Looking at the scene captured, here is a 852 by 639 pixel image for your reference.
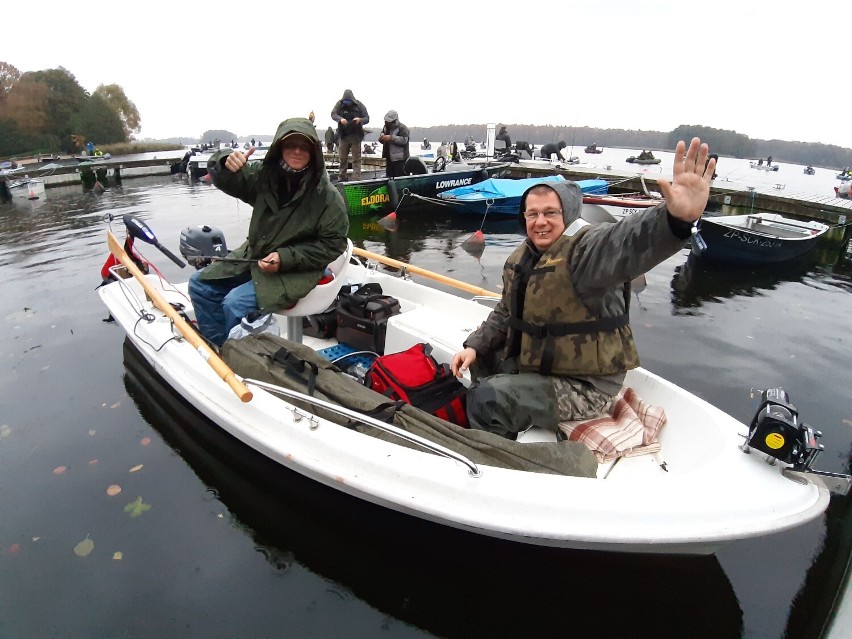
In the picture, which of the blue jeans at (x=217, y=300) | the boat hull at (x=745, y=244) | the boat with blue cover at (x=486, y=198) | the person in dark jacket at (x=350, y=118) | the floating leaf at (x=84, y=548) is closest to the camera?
the floating leaf at (x=84, y=548)

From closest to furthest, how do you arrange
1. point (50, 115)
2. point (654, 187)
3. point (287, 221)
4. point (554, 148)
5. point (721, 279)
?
point (287, 221) → point (721, 279) → point (654, 187) → point (554, 148) → point (50, 115)

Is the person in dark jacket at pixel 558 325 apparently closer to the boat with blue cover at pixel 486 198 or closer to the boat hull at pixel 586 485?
the boat hull at pixel 586 485

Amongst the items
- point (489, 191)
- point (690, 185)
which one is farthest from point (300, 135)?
point (489, 191)

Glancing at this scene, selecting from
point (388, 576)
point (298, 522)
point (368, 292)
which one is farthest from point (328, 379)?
point (368, 292)

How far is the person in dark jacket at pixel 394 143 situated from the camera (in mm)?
12705

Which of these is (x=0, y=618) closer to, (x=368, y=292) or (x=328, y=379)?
(x=328, y=379)

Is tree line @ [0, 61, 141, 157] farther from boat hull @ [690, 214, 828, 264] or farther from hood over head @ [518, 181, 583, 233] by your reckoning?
hood over head @ [518, 181, 583, 233]

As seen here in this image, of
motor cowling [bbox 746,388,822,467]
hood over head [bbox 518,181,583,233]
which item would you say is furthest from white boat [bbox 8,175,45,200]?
motor cowling [bbox 746,388,822,467]

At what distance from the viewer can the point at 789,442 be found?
2064 mm

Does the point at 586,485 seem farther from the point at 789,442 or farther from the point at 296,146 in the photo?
the point at 296,146

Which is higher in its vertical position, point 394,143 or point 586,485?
point 394,143

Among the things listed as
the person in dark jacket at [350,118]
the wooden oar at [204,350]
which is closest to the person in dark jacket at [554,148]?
the person in dark jacket at [350,118]

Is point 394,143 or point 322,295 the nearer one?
point 322,295

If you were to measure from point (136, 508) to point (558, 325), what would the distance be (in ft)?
9.32
